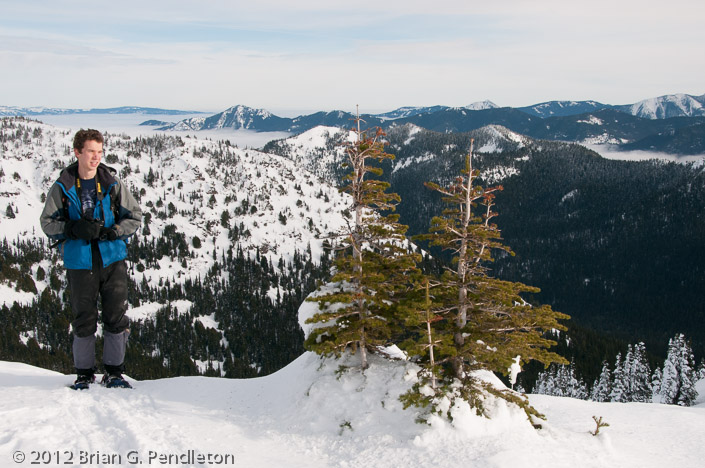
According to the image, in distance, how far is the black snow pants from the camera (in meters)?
9.40

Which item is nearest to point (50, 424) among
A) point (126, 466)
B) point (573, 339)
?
point (126, 466)

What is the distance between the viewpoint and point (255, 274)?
19762cm

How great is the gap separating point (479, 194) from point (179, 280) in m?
205

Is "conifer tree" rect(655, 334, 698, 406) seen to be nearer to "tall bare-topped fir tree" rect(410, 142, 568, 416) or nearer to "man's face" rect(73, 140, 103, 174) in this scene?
"tall bare-topped fir tree" rect(410, 142, 568, 416)

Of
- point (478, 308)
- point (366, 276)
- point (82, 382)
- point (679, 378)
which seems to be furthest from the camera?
point (679, 378)

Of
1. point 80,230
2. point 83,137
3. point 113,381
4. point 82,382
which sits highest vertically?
point 83,137

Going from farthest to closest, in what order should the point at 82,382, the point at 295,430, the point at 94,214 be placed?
the point at 295,430
the point at 82,382
the point at 94,214

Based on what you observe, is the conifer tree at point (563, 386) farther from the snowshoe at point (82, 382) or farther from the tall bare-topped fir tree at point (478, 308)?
the snowshoe at point (82, 382)

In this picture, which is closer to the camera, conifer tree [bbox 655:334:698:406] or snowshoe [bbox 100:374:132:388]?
snowshoe [bbox 100:374:132:388]

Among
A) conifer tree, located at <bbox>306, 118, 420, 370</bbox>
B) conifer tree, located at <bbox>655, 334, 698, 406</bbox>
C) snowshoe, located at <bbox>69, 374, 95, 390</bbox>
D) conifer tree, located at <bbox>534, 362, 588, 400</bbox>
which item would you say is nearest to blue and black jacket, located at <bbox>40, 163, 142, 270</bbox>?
snowshoe, located at <bbox>69, 374, 95, 390</bbox>

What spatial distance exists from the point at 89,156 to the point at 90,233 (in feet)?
5.83

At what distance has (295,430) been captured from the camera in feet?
35.3

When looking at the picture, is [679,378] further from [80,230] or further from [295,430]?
[80,230]

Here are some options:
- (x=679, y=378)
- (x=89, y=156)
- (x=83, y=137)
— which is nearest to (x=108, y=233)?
(x=89, y=156)
